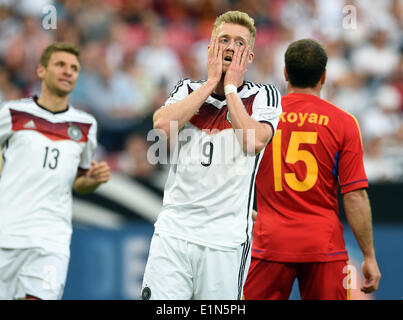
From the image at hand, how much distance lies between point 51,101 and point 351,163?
2588 mm

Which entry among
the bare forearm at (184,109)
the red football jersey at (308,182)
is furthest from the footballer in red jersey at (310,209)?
the bare forearm at (184,109)

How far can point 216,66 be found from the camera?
12.4 feet

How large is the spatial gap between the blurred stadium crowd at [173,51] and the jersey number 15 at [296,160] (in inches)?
156

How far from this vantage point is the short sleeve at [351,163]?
4.49 meters

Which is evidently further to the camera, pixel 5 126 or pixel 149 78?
pixel 149 78

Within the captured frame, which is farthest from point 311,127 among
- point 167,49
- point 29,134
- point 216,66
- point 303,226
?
point 167,49

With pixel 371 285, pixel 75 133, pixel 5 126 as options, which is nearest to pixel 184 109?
pixel 371 285

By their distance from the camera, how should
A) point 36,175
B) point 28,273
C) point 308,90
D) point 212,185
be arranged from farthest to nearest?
point 36,175 < point 28,273 < point 308,90 < point 212,185

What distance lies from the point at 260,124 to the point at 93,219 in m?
4.12

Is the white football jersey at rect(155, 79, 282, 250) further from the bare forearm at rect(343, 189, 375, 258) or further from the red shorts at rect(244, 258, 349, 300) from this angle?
the bare forearm at rect(343, 189, 375, 258)

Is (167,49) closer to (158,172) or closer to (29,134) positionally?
(158,172)

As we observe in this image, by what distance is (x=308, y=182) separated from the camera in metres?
4.49

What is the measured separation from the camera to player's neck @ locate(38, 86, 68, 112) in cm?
546

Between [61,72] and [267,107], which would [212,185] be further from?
[61,72]
